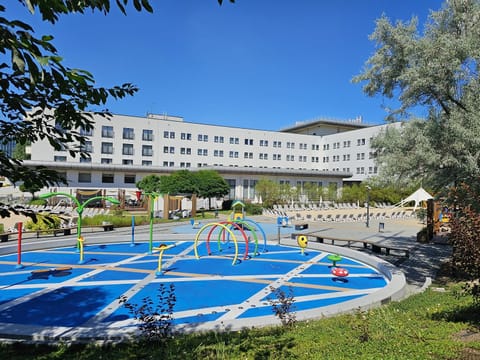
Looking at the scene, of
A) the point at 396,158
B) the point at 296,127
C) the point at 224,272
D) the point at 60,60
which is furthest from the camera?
the point at 296,127

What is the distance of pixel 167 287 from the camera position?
35.1 ft

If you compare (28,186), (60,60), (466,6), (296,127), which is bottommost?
(28,186)

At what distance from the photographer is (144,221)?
26.8 metres

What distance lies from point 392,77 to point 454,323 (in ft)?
23.4

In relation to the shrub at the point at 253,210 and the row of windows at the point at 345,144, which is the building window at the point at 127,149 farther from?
the row of windows at the point at 345,144

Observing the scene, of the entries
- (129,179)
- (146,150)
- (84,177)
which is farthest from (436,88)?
(146,150)

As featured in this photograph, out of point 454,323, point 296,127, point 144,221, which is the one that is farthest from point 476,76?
point 296,127

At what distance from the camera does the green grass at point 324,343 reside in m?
4.56

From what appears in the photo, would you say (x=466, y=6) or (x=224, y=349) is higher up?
(x=466, y=6)

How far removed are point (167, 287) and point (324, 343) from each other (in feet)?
22.2

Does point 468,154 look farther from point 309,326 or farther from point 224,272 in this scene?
point 224,272

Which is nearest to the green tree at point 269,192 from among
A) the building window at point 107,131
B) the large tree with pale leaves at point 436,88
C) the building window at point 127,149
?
the building window at point 127,149

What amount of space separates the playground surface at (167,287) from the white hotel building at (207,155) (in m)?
33.7

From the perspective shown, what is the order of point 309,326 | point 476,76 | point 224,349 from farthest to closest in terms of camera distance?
point 476,76, point 309,326, point 224,349
